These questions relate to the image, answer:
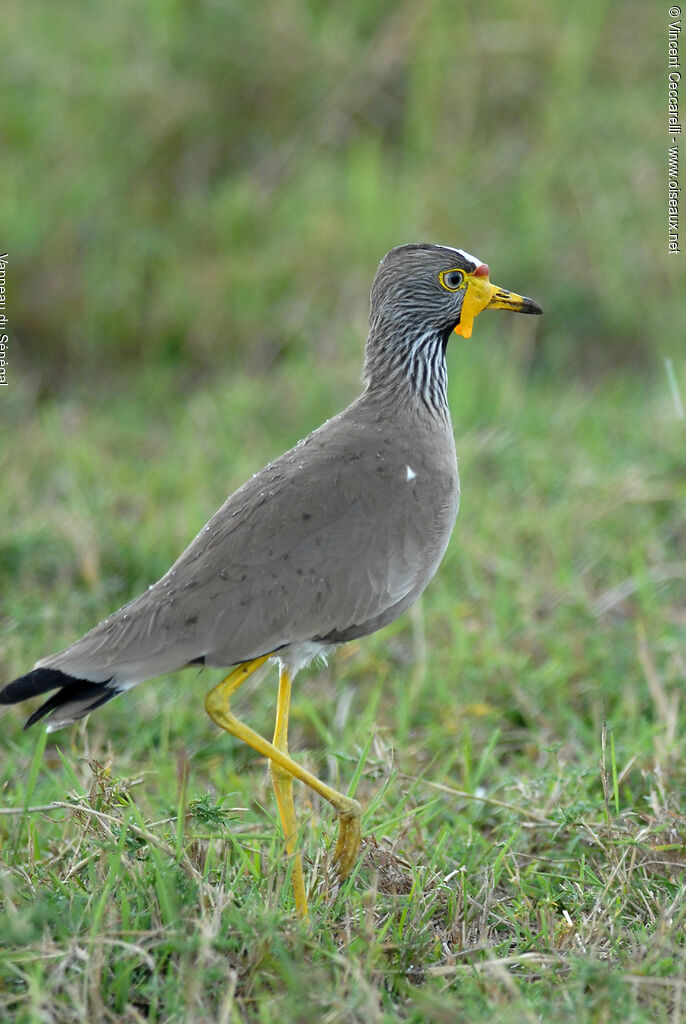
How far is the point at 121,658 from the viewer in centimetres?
322

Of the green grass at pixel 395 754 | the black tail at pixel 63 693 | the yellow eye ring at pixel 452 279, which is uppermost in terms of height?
the yellow eye ring at pixel 452 279

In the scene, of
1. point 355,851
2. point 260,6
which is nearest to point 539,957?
point 355,851

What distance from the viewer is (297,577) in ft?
11.2

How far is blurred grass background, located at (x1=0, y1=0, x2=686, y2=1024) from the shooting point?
296cm

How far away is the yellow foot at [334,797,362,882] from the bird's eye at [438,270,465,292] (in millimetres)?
1497

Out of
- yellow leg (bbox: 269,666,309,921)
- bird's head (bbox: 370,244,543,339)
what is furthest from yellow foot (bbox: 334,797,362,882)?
bird's head (bbox: 370,244,543,339)

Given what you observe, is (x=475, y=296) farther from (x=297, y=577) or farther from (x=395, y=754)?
(x=395, y=754)

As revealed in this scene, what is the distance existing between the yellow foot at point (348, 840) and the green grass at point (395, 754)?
0.15ft

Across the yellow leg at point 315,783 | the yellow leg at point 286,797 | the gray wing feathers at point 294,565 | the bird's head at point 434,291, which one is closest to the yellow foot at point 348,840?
the yellow leg at point 315,783

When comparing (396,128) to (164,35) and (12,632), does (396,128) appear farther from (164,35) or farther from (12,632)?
(12,632)

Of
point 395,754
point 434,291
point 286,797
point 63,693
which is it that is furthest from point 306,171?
point 63,693

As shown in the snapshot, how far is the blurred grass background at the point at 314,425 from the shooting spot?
2961 millimetres

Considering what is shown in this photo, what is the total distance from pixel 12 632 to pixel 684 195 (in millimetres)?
4985

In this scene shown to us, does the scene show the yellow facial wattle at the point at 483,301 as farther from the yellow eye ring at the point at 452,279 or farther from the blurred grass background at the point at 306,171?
the blurred grass background at the point at 306,171
